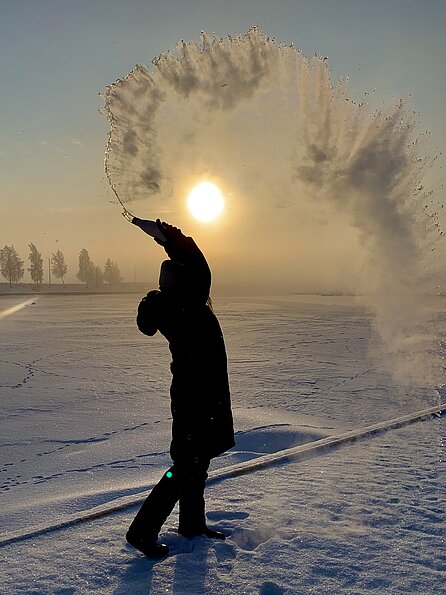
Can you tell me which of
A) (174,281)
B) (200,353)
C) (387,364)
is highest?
(174,281)

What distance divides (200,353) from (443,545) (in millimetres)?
1955

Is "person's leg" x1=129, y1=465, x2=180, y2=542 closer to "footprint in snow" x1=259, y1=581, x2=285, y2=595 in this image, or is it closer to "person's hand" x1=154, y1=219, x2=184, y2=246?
"footprint in snow" x1=259, y1=581, x2=285, y2=595

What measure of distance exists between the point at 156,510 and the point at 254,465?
1.65 metres

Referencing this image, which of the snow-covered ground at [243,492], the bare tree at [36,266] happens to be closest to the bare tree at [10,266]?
the bare tree at [36,266]

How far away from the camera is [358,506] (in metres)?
3.81

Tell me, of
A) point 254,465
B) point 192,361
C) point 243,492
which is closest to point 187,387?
point 192,361

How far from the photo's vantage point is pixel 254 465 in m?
4.64

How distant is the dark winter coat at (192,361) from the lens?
3.20 meters

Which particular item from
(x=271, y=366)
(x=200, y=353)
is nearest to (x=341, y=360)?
(x=271, y=366)

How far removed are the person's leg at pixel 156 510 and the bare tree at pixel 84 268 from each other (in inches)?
4671

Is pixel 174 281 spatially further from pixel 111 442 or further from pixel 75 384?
pixel 75 384

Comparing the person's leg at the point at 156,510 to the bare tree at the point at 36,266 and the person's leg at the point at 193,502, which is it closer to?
the person's leg at the point at 193,502

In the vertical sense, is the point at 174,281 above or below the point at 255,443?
above

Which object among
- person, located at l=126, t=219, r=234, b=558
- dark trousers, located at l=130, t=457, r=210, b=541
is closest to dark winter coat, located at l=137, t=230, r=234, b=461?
person, located at l=126, t=219, r=234, b=558
